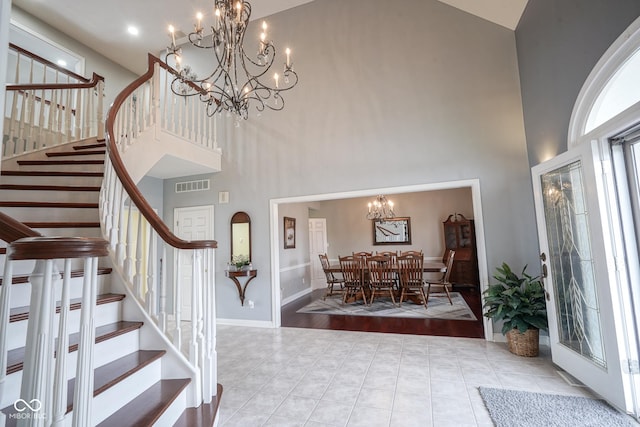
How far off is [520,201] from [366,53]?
292cm

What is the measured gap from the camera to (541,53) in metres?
3.00

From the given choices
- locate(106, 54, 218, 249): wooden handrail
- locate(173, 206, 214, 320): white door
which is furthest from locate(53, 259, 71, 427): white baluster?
locate(173, 206, 214, 320): white door

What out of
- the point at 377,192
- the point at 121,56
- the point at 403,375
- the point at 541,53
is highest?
the point at 121,56

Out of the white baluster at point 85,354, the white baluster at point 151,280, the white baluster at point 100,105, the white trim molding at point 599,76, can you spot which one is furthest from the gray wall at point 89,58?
the white trim molding at point 599,76

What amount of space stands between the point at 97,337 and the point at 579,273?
361 cm

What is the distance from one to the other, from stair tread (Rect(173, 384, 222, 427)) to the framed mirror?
2.77m

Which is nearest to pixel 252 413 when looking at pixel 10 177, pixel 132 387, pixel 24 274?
pixel 132 387

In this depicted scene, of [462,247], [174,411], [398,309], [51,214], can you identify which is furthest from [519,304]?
[51,214]

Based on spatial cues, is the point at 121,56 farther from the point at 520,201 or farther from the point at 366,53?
the point at 520,201

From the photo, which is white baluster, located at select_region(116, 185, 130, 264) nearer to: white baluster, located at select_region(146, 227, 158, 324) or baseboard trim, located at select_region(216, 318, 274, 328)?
white baluster, located at select_region(146, 227, 158, 324)

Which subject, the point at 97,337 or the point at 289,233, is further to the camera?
the point at 289,233

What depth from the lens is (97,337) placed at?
67.5 inches

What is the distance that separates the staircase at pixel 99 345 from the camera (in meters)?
1.44

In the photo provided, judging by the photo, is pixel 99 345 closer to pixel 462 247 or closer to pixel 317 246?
pixel 317 246
